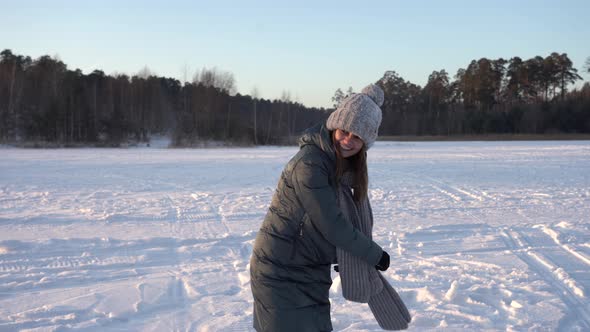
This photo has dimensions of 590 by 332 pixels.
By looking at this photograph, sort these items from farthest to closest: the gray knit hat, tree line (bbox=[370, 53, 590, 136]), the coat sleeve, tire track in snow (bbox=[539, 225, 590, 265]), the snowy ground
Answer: tree line (bbox=[370, 53, 590, 136]) → tire track in snow (bbox=[539, 225, 590, 265]) → the snowy ground → the gray knit hat → the coat sleeve

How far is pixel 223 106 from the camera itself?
5012 cm

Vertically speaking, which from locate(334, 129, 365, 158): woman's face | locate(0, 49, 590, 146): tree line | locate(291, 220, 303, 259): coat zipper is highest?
locate(0, 49, 590, 146): tree line

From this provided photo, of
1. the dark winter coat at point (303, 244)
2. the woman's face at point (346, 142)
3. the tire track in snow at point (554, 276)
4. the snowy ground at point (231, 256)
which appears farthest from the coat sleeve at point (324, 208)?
the tire track in snow at point (554, 276)

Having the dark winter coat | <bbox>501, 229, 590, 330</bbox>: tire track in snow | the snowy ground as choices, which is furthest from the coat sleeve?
<bbox>501, 229, 590, 330</bbox>: tire track in snow

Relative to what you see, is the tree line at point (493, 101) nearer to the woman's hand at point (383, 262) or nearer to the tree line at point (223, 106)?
the tree line at point (223, 106)

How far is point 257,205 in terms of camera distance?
9547 millimetres

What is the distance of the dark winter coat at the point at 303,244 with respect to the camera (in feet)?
6.61

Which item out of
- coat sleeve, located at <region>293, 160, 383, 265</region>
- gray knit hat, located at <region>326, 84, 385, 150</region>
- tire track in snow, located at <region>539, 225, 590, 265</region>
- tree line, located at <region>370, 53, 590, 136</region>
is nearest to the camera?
coat sleeve, located at <region>293, 160, 383, 265</region>

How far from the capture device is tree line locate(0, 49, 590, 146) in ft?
141

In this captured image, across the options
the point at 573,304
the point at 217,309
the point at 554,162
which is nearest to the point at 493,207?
the point at 573,304

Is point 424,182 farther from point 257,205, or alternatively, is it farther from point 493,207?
point 257,205

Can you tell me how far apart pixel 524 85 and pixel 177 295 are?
73.3 meters

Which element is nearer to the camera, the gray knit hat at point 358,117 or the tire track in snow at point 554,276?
the gray knit hat at point 358,117

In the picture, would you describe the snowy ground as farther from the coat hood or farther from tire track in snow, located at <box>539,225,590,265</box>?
the coat hood
